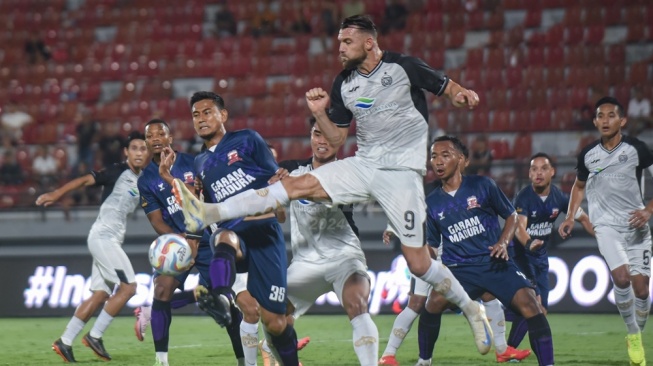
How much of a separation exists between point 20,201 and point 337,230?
38.3ft

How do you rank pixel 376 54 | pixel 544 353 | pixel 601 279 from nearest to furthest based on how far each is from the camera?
1. pixel 376 54
2. pixel 544 353
3. pixel 601 279

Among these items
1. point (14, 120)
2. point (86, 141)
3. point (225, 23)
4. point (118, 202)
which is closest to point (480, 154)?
point (118, 202)

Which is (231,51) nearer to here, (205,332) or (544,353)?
(205,332)

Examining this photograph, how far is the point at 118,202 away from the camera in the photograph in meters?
11.5

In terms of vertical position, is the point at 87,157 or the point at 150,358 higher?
the point at 87,157

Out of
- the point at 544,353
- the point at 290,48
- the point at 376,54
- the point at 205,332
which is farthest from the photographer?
the point at 290,48

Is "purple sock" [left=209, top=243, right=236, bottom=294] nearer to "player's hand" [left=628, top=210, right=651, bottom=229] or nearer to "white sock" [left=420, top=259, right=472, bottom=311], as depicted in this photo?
"white sock" [left=420, top=259, right=472, bottom=311]

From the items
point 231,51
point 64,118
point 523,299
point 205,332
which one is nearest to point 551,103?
point 231,51

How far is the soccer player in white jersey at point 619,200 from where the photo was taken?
9992 mm

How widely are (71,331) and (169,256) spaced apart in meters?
3.77

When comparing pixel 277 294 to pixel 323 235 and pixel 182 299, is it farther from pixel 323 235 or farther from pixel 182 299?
pixel 182 299

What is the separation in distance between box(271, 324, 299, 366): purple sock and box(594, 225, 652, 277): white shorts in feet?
13.2

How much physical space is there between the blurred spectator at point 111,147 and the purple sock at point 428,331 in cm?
1049

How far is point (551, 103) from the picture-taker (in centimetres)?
1905
